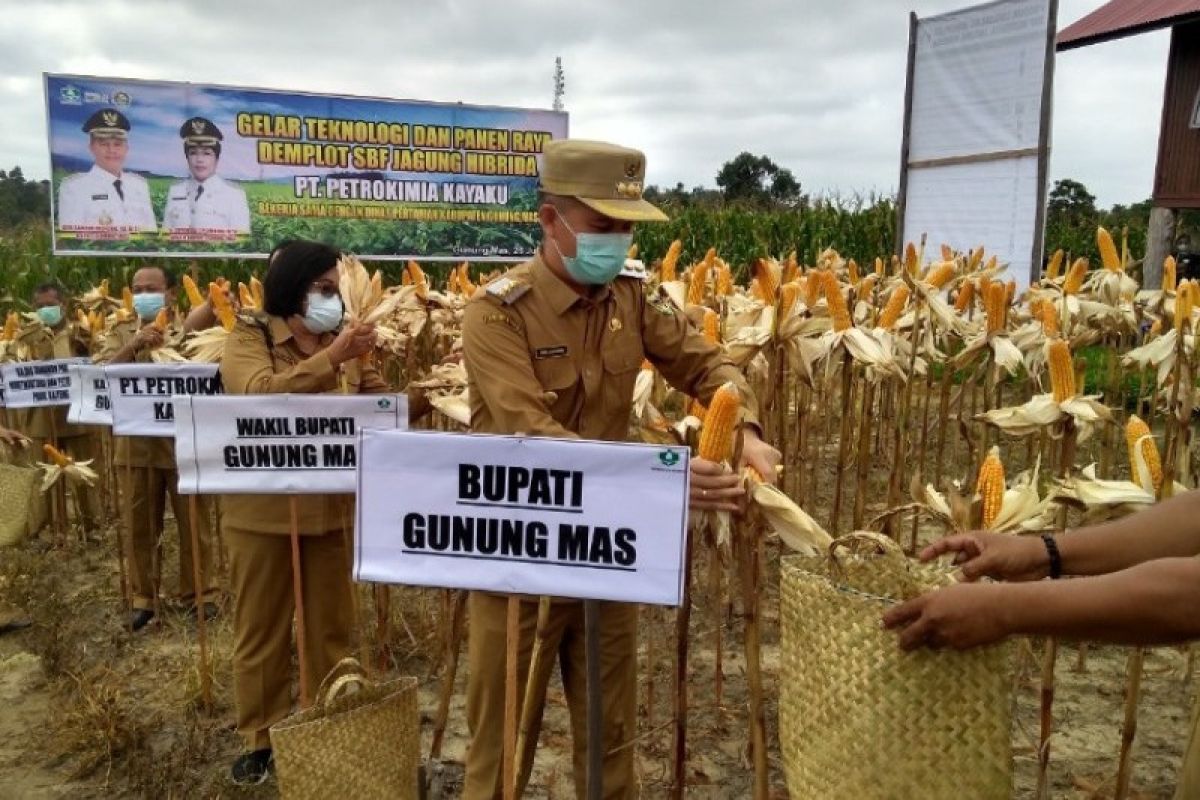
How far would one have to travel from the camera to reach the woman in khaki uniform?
366 centimetres

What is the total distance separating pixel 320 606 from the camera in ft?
12.6

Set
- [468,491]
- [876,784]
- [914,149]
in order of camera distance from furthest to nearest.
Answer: [914,149] < [468,491] < [876,784]

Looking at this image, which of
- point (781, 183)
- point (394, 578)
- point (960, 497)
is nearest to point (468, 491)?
point (394, 578)

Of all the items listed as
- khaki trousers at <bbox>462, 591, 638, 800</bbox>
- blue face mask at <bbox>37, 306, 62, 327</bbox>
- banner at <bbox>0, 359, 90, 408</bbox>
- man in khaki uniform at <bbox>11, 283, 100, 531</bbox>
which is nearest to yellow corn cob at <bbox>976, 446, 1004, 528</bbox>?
khaki trousers at <bbox>462, 591, 638, 800</bbox>

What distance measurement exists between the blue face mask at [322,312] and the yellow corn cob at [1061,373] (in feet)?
9.30

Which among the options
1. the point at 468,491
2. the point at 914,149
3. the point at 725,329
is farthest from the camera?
the point at 914,149

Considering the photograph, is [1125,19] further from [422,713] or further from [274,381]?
[274,381]

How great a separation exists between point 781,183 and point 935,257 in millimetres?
28769

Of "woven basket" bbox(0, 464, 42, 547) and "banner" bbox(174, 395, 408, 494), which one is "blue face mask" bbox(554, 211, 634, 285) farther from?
"woven basket" bbox(0, 464, 42, 547)

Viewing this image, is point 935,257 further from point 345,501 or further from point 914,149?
point 345,501

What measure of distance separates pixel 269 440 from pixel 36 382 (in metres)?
3.89

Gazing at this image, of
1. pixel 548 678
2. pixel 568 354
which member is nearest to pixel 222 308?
pixel 568 354

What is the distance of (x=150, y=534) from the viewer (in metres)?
5.65

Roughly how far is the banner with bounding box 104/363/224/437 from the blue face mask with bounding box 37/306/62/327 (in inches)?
141
